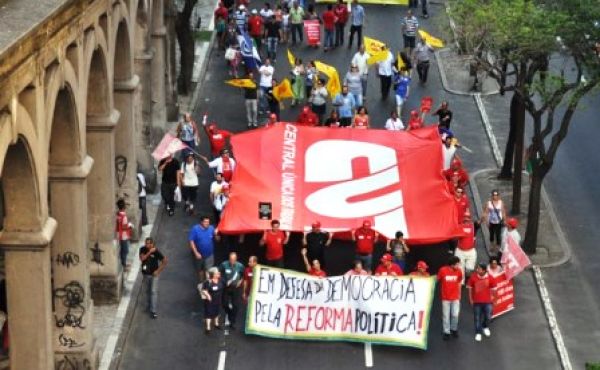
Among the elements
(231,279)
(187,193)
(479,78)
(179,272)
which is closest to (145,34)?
(187,193)

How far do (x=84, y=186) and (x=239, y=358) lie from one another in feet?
16.4

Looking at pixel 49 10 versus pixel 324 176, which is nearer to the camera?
pixel 49 10

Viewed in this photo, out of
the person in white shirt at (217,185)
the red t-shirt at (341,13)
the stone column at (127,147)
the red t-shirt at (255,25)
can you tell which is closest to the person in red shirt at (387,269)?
the person in white shirt at (217,185)

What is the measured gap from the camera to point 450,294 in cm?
3070

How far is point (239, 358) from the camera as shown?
3017 cm

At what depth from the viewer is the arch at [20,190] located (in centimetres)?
2380

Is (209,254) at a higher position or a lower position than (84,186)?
lower

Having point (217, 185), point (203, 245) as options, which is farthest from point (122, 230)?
point (217, 185)

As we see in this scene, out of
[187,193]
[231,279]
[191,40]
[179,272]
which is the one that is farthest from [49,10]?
[191,40]

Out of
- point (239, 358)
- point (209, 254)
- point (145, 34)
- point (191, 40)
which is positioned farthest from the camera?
point (191, 40)

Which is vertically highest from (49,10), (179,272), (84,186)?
(49,10)

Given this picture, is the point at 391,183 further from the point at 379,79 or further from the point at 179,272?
the point at 379,79

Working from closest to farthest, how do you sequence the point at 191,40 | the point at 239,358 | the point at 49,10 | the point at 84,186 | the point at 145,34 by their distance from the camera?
the point at 49,10 < the point at 84,186 < the point at 239,358 < the point at 145,34 < the point at 191,40

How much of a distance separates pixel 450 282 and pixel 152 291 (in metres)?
6.26
